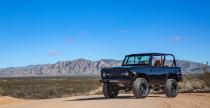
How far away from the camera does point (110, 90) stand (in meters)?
23.9

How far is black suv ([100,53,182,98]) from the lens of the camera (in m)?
22.0

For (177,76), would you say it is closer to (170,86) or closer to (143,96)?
(170,86)

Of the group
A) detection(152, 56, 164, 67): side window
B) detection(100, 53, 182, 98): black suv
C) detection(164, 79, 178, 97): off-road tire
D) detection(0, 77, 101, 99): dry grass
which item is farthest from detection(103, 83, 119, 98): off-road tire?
detection(0, 77, 101, 99): dry grass

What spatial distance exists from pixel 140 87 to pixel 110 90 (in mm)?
2366

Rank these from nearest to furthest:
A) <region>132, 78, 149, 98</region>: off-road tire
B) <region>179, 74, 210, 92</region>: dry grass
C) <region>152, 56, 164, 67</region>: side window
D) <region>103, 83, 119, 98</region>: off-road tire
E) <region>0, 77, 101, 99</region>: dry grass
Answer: <region>132, 78, 149, 98</region>: off-road tire
<region>152, 56, 164, 67</region>: side window
<region>103, 83, 119, 98</region>: off-road tire
<region>179, 74, 210, 92</region>: dry grass
<region>0, 77, 101, 99</region>: dry grass

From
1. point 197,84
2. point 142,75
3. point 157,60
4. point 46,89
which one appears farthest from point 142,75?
point 46,89

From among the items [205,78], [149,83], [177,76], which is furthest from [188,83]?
[149,83]

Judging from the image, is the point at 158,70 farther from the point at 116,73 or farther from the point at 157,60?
the point at 116,73

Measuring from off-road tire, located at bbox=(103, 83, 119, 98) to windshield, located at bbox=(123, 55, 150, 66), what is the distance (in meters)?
1.44

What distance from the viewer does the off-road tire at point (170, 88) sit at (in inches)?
941

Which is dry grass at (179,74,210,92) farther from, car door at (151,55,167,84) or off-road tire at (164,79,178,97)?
car door at (151,55,167,84)

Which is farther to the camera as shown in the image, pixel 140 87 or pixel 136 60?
pixel 136 60

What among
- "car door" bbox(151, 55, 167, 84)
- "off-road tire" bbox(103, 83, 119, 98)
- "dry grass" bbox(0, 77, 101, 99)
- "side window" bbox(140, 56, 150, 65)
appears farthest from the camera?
"dry grass" bbox(0, 77, 101, 99)

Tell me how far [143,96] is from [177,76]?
12.2 ft
